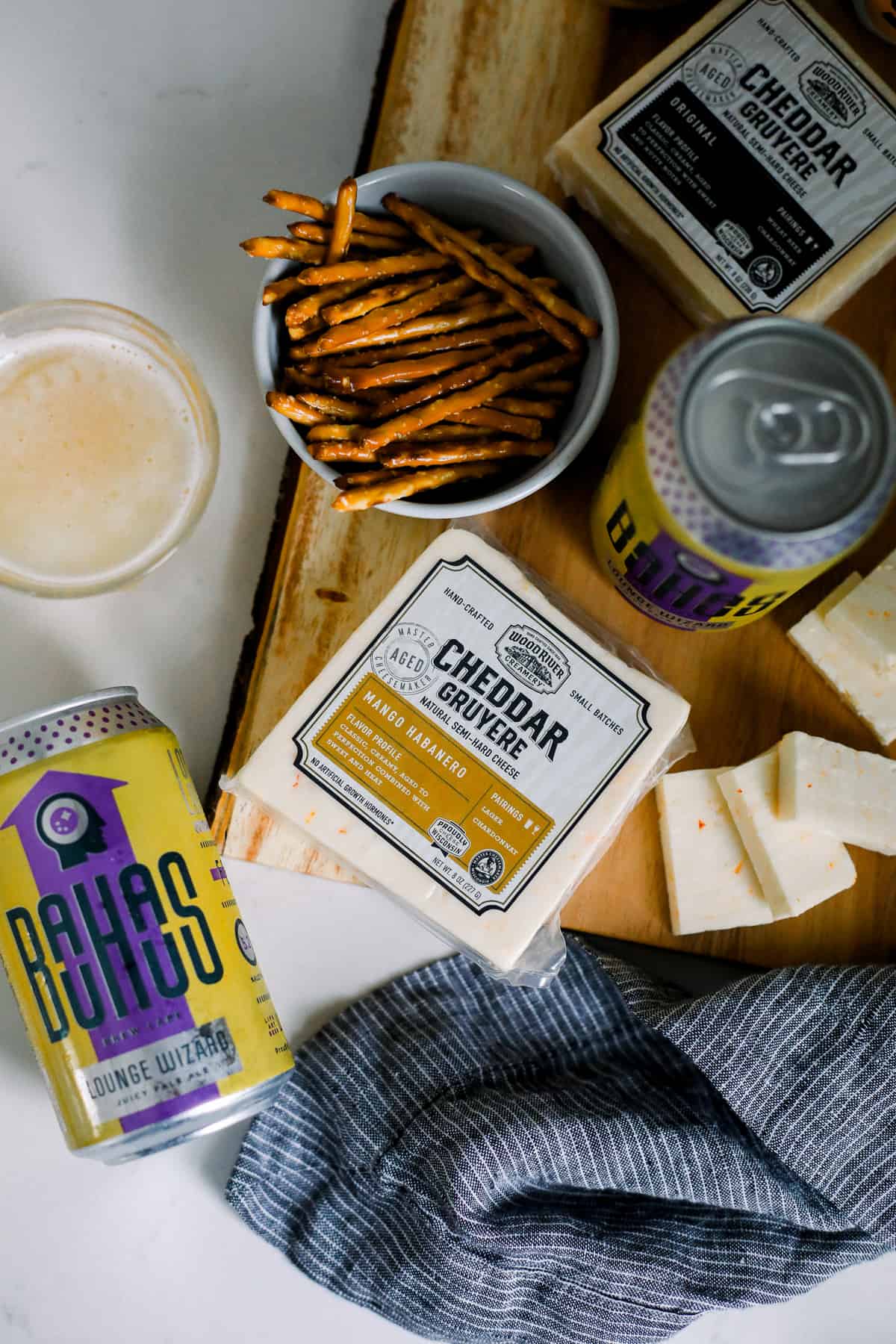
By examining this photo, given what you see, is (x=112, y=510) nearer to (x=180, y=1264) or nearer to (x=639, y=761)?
(x=639, y=761)

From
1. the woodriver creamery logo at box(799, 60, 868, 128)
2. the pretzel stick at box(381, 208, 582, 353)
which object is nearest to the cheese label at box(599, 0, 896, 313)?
the woodriver creamery logo at box(799, 60, 868, 128)

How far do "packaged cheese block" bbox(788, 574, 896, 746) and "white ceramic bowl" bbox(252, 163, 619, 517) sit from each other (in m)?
0.22

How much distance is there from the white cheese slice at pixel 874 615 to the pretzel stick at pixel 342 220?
40 cm

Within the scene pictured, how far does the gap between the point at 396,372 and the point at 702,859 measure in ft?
1.28

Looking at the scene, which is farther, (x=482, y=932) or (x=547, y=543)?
(x=547, y=543)

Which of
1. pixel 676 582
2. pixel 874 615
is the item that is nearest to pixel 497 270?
pixel 676 582

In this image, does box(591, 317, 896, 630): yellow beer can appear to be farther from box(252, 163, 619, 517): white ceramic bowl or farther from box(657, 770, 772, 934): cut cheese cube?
box(657, 770, 772, 934): cut cheese cube

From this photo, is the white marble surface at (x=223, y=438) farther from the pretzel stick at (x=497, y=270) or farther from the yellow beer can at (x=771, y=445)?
the yellow beer can at (x=771, y=445)

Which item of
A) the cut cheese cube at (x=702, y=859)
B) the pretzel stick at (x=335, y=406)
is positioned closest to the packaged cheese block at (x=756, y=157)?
the pretzel stick at (x=335, y=406)

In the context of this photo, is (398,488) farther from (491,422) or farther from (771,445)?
(771,445)

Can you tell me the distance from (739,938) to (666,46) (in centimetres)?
64

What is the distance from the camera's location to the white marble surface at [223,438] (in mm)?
838

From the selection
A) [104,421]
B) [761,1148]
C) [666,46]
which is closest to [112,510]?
[104,421]

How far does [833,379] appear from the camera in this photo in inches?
21.6
